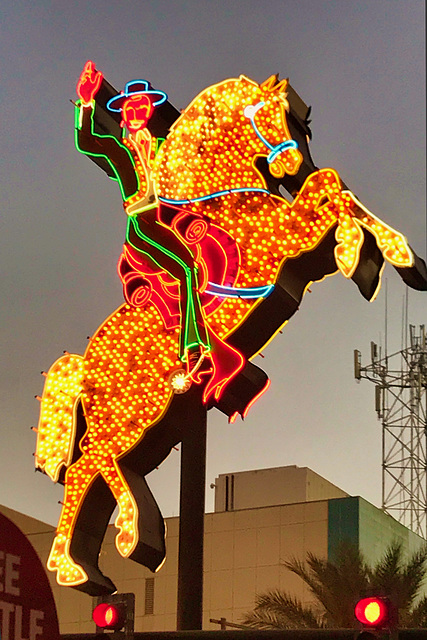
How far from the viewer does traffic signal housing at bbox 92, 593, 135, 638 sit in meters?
13.0

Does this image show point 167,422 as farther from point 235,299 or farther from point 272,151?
point 272,151

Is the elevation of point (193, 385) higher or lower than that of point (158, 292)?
lower

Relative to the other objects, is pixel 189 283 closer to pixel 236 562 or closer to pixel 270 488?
pixel 236 562

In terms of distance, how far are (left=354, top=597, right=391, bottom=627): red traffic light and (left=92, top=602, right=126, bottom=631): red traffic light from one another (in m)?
2.65

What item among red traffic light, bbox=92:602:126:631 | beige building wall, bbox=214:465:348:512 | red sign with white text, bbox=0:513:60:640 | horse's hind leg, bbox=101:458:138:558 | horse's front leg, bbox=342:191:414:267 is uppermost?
beige building wall, bbox=214:465:348:512

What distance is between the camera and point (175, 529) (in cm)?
4284

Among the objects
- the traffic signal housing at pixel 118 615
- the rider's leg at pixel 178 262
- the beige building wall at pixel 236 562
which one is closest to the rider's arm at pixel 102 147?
the rider's leg at pixel 178 262

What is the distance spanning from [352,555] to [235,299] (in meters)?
12.8

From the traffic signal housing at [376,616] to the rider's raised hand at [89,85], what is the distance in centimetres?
975

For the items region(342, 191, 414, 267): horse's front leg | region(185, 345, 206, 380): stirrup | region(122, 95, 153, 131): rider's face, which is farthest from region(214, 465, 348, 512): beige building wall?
region(342, 191, 414, 267): horse's front leg

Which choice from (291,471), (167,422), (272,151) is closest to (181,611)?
(167,422)

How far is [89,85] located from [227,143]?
2509 mm

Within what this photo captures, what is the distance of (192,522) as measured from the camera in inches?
658

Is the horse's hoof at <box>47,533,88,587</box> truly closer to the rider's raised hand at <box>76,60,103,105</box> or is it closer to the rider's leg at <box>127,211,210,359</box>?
the rider's leg at <box>127,211,210,359</box>
